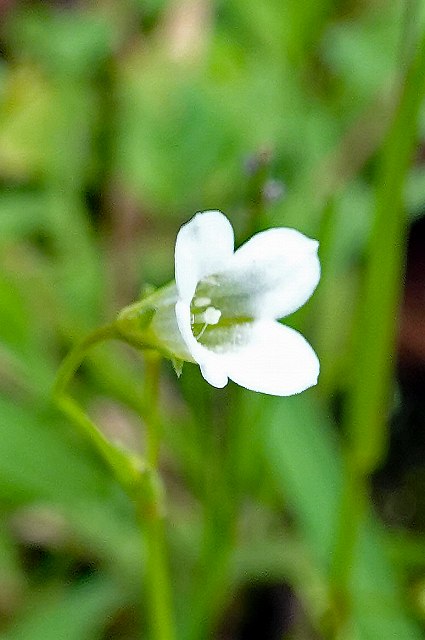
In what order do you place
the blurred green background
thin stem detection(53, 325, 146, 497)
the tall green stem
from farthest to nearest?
the blurred green background < the tall green stem < thin stem detection(53, 325, 146, 497)

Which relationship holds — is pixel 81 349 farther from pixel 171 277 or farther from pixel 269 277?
pixel 171 277

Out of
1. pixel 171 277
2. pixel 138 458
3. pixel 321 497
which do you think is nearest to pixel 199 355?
pixel 138 458

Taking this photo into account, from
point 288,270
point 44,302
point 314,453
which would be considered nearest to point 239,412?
point 314,453

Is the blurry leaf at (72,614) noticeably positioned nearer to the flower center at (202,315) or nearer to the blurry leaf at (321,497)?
the blurry leaf at (321,497)

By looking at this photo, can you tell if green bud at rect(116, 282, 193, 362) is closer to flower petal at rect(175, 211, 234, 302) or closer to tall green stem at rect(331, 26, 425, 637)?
flower petal at rect(175, 211, 234, 302)

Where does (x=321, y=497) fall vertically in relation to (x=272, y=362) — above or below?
above

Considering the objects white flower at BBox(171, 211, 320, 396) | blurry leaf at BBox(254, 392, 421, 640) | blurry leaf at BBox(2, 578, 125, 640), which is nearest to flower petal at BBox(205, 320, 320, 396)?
white flower at BBox(171, 211, 320, 396)
